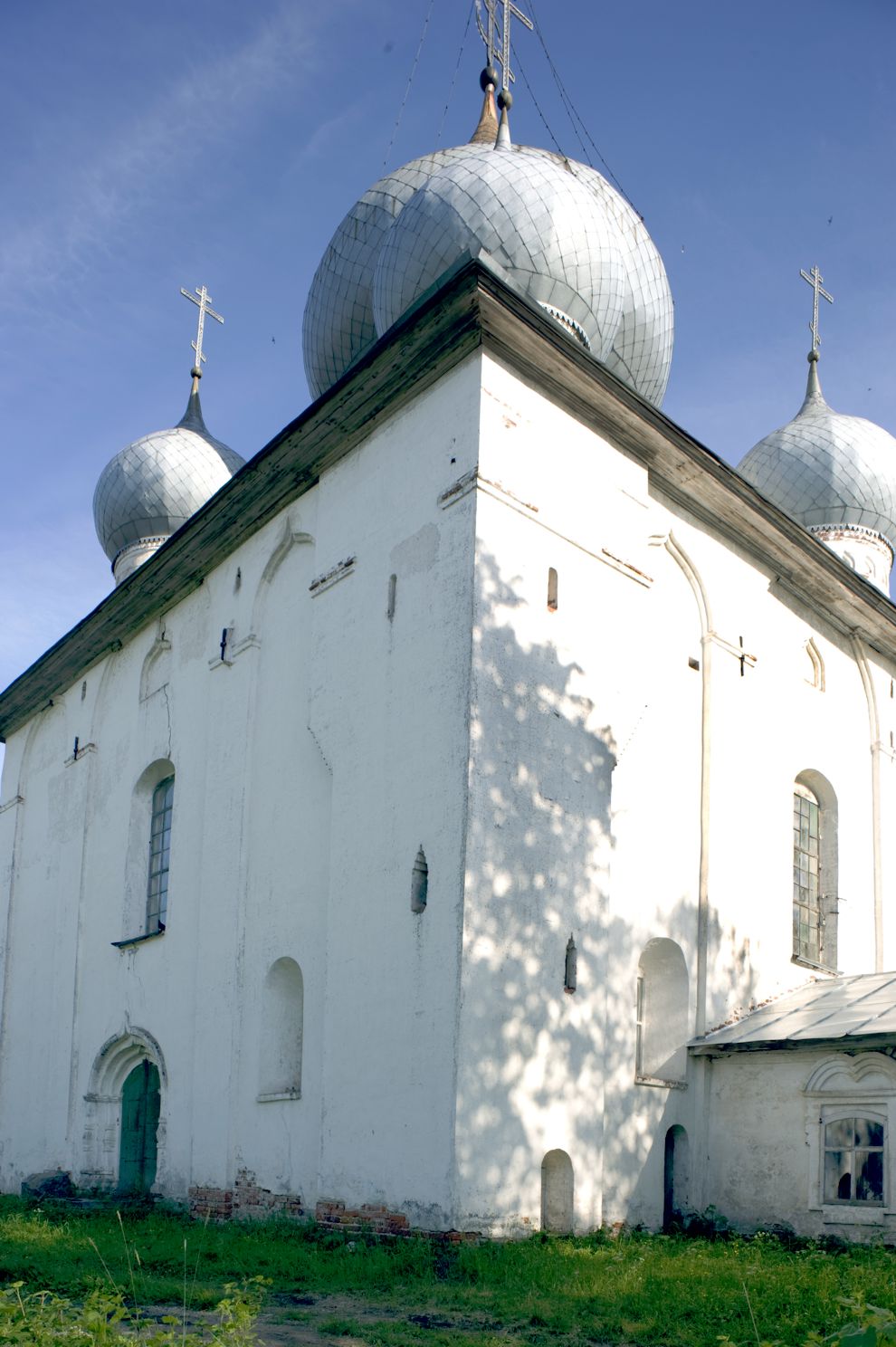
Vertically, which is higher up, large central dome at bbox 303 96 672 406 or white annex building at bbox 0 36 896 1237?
large central dome at bbox 303 96 672 406

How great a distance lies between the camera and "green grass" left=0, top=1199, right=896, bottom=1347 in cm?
723

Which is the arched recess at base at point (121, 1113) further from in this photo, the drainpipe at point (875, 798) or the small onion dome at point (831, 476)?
the small onion dome at point (831, 476)

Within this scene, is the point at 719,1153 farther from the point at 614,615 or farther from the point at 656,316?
the point at 656,316

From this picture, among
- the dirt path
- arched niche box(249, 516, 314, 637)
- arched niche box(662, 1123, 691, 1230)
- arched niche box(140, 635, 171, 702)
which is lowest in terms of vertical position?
the dirt path

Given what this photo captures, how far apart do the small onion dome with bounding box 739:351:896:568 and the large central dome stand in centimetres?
542

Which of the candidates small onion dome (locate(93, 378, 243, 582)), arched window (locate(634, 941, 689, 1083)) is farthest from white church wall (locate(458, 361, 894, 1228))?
small onion dome (locate(93, 378, 243, 582))

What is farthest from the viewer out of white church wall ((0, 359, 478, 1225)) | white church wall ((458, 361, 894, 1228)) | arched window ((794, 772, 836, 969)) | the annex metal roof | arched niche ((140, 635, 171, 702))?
arched niche ((140, 635, 171, 702))

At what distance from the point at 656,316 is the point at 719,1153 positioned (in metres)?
8.33

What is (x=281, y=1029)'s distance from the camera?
12250 millimetres

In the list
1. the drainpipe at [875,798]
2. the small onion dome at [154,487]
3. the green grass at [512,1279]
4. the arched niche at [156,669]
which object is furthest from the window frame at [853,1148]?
the small onion dome at [154,487]

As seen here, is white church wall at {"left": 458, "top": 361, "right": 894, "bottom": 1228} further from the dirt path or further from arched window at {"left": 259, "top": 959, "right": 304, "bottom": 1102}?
arched window at {"left": 259, "top": 959, "right": 304, "bottom": 1102}

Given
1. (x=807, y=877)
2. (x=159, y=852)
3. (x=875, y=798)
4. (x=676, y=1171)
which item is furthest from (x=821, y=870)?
(x=159, y=852)

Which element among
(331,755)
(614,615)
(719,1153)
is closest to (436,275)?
(614,615)

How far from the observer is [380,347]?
11.4 m
